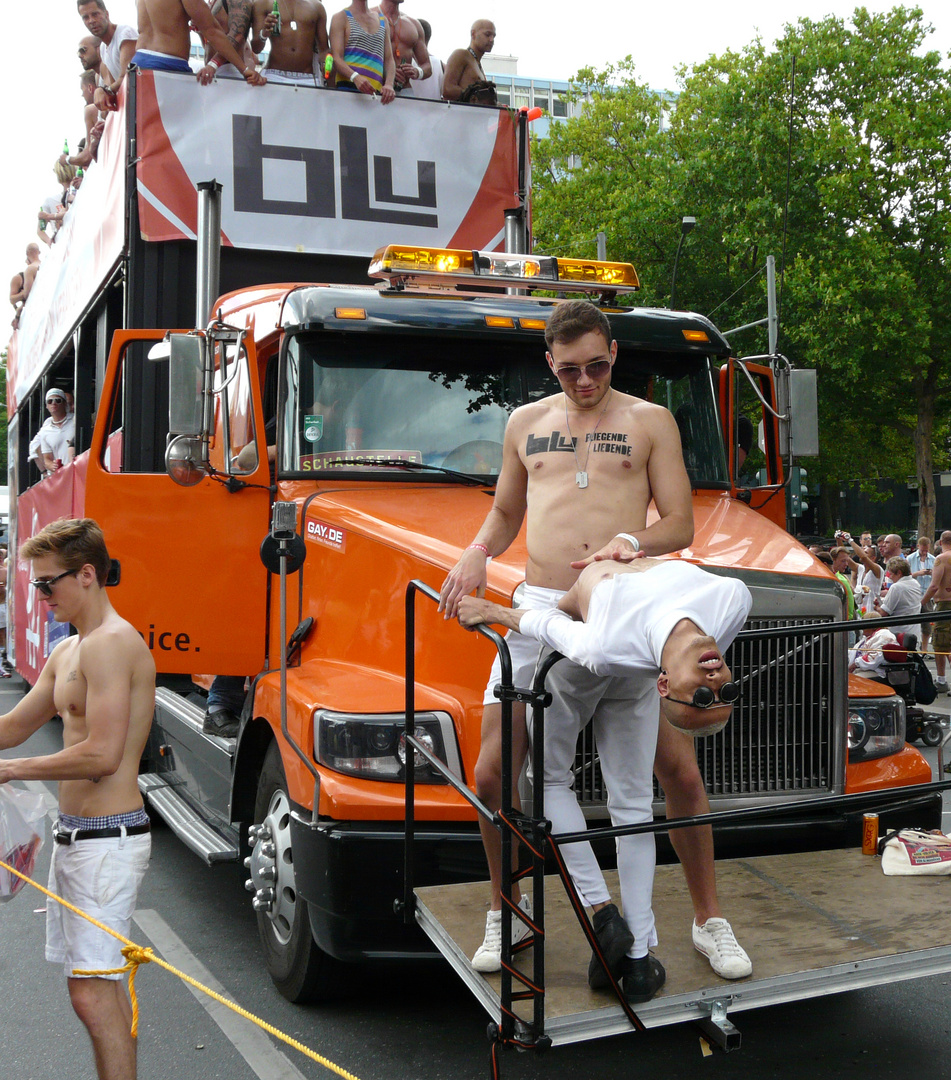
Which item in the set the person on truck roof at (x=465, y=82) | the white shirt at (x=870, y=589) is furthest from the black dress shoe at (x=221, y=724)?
the white shirt at (x=870, y=589)

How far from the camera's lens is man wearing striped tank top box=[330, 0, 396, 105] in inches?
291

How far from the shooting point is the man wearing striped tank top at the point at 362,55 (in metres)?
7.38

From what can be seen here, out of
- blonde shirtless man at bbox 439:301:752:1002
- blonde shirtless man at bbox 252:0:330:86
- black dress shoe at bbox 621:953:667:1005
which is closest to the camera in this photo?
black dress shoe at bbox 621:953:667:1005

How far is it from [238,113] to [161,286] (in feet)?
3.70

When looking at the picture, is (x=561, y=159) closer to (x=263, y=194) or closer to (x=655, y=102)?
(x=655, y=102)

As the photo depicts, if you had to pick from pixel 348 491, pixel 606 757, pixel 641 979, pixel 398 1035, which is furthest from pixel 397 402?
pixel 641 979

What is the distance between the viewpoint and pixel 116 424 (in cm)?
688

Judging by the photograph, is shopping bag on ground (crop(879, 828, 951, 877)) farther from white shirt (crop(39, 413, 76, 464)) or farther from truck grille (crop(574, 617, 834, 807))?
white shirt (crop(39, 413, 76, 464))

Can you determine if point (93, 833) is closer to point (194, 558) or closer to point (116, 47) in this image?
point (194, 558)

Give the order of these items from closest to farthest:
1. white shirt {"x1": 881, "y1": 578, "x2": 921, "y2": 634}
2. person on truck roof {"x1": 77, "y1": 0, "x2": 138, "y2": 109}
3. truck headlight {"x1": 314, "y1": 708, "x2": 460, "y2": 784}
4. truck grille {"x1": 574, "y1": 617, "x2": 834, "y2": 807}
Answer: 1. truck headlight {"x1": 314, "y1": 708, "x2": 460, "y2": 784}
2. truck grille {"x1": 574, "y1": 617, "x2": 834, "y2": 807}
3. person on truck roof {"x1": 77, "y1": 0, "x2": 138, "y2": 109}
4. white shirt {"x1": 881, "y1": 578, "x2": 921, "y2": 634}

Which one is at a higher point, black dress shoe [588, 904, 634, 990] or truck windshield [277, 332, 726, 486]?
truck windshield [277, 332, 726, 486]

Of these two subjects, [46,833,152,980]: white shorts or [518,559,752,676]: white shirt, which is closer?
[518,559,752,676]: white shirt

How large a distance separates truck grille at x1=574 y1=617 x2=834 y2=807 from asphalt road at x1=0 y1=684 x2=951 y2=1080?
0.90 meters

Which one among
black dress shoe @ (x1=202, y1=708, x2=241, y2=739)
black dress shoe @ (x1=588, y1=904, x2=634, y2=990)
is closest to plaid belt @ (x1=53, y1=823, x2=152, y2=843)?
A: black dress shoe @ (x1=588, y1=904, x2=634, y2=990)
